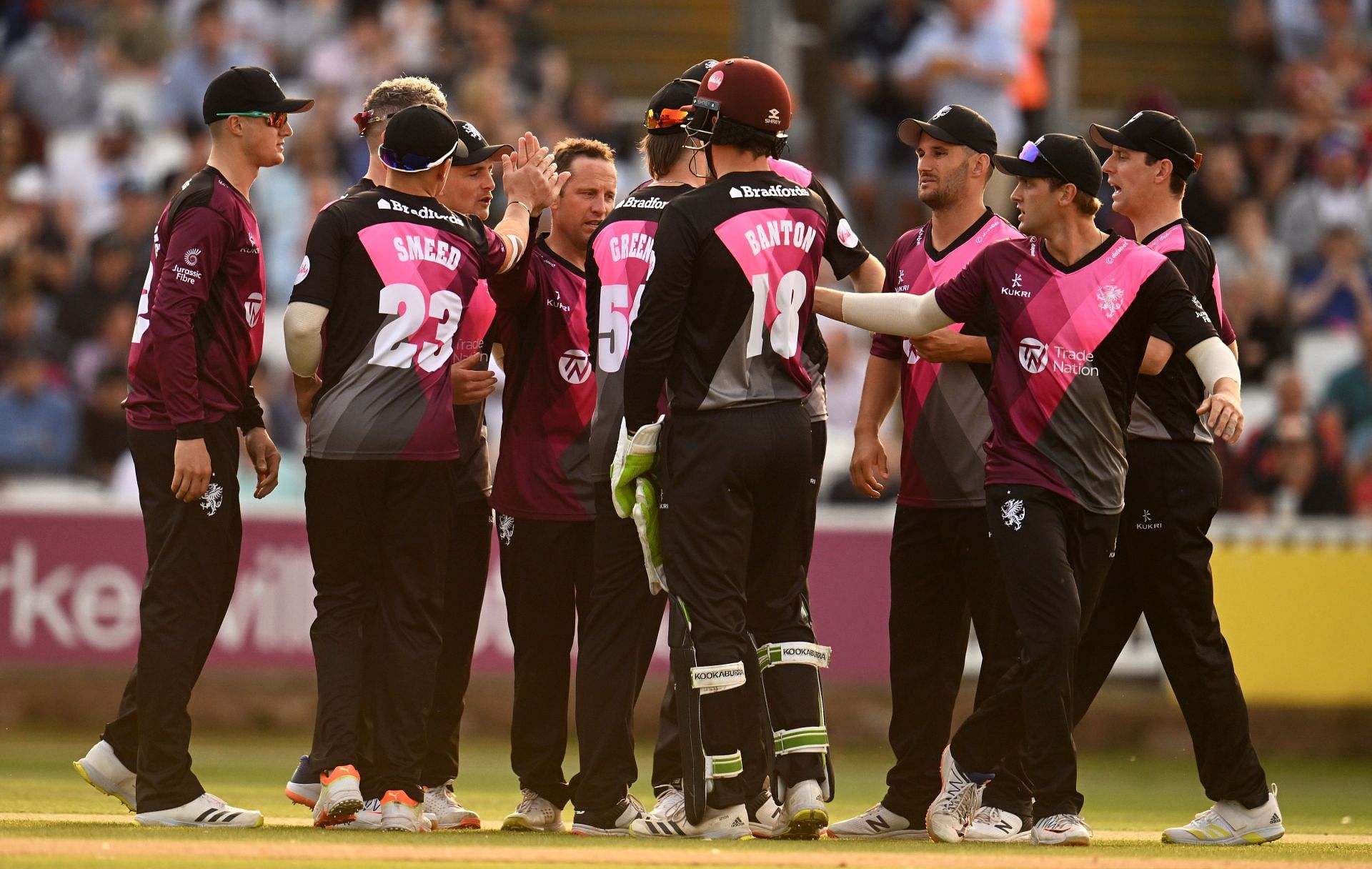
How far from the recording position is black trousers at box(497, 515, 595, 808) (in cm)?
859

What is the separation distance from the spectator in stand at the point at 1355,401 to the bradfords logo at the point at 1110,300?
872 centimetres

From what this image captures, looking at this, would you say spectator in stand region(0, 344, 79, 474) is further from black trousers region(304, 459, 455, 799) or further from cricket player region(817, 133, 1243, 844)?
cricket player region(817, 133, 1243, 844)

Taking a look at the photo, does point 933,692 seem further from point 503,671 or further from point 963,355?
point 503,671

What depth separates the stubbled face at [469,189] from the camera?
343 inches

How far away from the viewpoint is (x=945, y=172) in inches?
341

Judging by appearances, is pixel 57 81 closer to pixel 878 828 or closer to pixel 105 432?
pixel 105 432

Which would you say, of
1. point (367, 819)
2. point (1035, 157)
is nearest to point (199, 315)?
point (367, 819)

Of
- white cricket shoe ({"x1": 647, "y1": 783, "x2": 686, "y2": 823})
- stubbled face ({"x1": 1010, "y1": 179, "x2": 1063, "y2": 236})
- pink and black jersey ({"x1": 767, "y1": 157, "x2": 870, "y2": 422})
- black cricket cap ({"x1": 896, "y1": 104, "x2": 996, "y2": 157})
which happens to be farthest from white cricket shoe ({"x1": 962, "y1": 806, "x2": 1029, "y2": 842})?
black cricket cap ({"x1": 896, "y1": 104, "x2": 996, "y2": 157})

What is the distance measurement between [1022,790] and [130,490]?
328 inches

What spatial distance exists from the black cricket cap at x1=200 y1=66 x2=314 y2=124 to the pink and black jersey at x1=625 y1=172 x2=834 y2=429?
5.70 ft

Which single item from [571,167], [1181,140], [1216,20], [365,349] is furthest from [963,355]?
[1216,20]

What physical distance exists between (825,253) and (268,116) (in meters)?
2.32

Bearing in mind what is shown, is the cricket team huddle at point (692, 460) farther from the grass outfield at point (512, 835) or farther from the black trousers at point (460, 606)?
the grass outfield at point (512, 835)

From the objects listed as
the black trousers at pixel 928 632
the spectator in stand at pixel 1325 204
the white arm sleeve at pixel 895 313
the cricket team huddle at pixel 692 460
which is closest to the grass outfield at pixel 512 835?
the cricket team huddle at pixel 692 460
